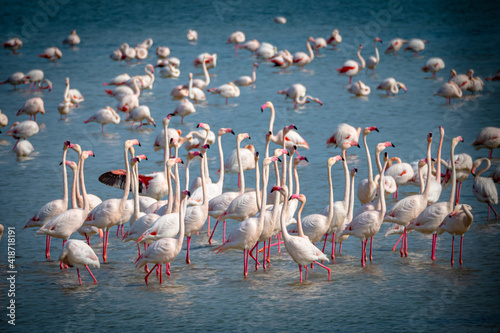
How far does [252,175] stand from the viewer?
15.2 m

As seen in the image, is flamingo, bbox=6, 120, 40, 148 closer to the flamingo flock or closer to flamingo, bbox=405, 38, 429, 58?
the flamingo flock

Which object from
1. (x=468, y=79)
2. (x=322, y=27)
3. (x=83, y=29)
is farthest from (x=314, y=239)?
(x=83, y=29)

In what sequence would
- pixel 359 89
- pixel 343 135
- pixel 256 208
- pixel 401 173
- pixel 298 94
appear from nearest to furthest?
pixel 256 208 → pixel 401 173 → pixel 343 135 → pixel 298 94 → pixel 359 89

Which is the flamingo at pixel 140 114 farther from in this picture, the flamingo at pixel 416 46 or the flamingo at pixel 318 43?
the flamingo at pixel 416 46

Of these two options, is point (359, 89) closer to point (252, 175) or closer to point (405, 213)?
point (252, 175)

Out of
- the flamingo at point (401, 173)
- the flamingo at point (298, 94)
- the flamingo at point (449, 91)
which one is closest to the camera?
the flamingo at point (401, 173)

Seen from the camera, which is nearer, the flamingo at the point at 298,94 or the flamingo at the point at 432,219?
the flamingo at the point at 432,219

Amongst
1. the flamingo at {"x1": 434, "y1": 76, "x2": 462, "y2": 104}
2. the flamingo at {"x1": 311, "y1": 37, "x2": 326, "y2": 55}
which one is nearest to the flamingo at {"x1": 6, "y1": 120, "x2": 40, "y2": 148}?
the flamingo at {"x1": 434, "y1": 76, "x2": 462, "y2": 104}

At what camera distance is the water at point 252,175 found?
334 inches

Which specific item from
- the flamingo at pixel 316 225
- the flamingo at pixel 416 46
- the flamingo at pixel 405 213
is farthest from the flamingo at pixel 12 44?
the flamingo at pixel 405 213

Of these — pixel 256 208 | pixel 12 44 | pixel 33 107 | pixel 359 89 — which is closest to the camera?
pixel 256 208

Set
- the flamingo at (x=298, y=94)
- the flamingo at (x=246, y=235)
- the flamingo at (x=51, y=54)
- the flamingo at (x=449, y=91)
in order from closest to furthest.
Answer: the flamingo at (x=246, y=235), the flamingo at (x=449, y=91), the flamingo at (x=298, y=94), the flamingo at (x=51, y=54)

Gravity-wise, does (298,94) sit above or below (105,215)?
above

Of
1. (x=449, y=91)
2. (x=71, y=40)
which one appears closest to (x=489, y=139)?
(x=449, y=91)
